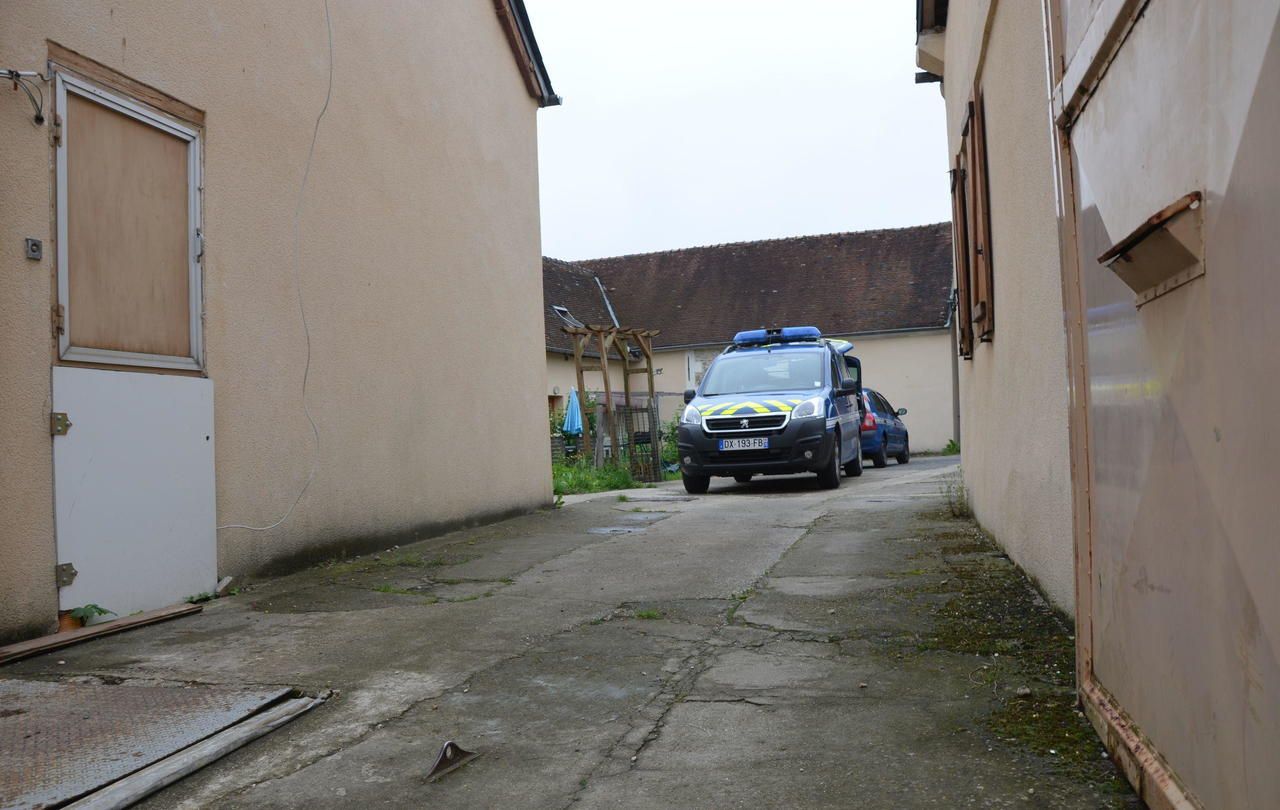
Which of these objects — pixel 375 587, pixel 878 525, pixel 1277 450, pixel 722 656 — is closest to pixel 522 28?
pixel 878 525

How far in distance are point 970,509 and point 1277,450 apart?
8405 millimetres

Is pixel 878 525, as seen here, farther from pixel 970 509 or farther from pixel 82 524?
pixel 82 524

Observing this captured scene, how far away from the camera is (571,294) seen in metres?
34.8

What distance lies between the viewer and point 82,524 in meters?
5.46

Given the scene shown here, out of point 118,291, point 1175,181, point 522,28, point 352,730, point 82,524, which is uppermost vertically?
point 522,28

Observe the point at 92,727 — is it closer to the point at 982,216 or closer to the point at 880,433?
the point at 982,216

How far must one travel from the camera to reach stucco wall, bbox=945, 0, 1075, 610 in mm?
4777

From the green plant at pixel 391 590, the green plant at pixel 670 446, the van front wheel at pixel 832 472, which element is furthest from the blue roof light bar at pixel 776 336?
the green plant at pixel 391 590

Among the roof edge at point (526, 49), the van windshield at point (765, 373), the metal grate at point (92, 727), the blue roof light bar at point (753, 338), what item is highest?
the roof edge at point (526, 49)

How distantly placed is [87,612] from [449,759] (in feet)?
9.98

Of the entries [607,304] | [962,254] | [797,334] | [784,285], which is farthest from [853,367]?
[607,304]

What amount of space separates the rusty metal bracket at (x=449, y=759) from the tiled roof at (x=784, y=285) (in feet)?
89.2

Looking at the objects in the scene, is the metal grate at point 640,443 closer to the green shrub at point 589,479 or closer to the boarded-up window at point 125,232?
the green shrub at point 589,479

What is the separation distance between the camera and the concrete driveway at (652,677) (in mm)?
3100
